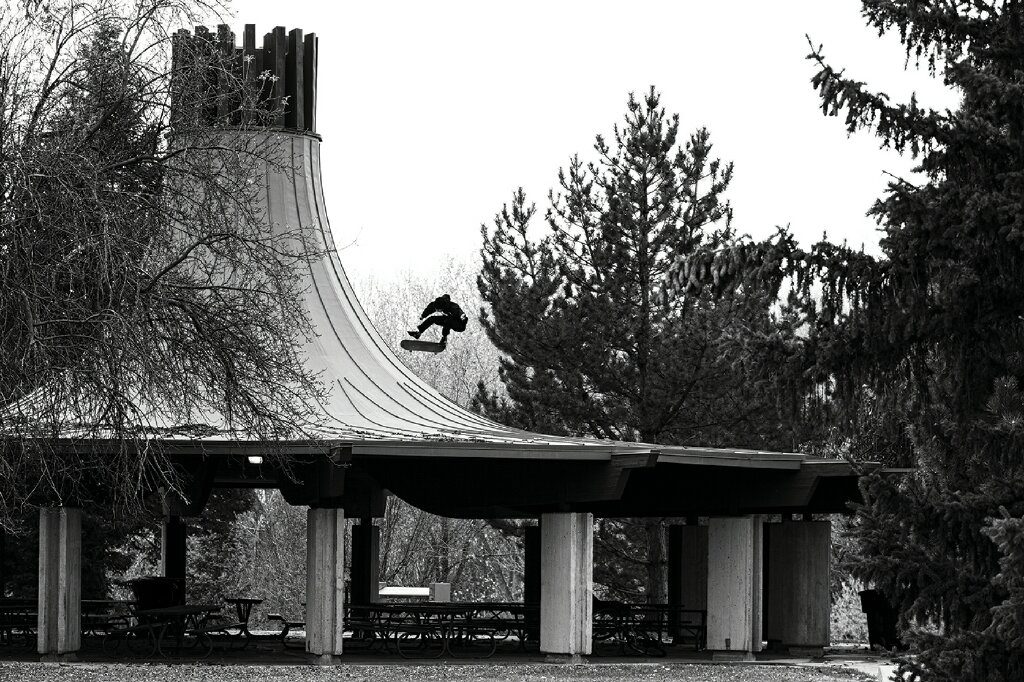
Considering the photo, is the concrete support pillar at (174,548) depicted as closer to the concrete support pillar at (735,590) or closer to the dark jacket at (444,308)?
the dark jacket at (444,308)

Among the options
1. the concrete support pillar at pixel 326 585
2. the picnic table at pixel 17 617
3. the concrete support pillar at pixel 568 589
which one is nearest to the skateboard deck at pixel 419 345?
the concrete support pillar at pixel 568 589

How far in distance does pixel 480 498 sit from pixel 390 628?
1822 millimetres

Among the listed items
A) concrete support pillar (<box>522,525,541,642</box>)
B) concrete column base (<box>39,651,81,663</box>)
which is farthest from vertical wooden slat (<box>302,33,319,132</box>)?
concrete column base (<box>39,651,81,663</box>)

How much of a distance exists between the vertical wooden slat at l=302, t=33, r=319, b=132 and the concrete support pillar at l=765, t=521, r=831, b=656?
7706 mm

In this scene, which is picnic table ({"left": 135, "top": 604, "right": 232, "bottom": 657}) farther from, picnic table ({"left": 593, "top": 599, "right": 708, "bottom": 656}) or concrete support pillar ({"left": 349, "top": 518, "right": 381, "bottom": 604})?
picnic table ({"left": 593, "top": 599, "right": 708, "bottom": 656})

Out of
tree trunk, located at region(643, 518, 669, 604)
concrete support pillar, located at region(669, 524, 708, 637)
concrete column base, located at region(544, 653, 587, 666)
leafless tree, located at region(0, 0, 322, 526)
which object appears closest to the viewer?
leafless tree, located at region(0, 0, 322, 526)

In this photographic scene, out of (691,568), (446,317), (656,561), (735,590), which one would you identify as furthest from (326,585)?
(656,561)

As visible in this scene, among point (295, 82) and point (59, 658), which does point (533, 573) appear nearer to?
point (59, 658)

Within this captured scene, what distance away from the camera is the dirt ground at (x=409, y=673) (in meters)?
13.2

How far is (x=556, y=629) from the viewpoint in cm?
1595

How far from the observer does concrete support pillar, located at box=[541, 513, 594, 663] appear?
1583 centimetres

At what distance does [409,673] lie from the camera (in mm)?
13969

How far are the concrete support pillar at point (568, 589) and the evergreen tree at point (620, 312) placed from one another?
8.97m

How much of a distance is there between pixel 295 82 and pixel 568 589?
7.45m
